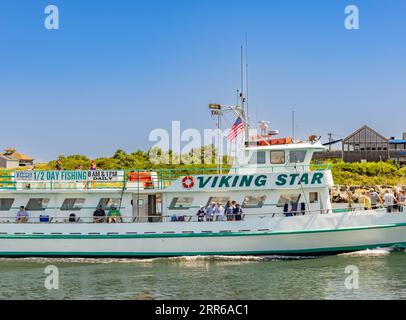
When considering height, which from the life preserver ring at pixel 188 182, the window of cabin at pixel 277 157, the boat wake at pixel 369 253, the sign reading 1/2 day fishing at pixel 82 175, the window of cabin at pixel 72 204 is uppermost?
the window of cabin at pixel 277 157

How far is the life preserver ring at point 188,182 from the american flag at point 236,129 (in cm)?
230

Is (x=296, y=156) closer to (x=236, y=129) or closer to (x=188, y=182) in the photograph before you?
(x=236, y=129)

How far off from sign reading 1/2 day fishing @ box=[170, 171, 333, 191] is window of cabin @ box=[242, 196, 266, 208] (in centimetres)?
53

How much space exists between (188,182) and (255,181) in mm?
2685

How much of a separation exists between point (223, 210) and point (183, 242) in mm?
1992

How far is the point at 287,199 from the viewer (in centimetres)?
2158

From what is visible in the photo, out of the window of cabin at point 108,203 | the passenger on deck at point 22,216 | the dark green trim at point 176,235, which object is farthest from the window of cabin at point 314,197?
the passenger on deck at point 22,216

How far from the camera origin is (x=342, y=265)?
1956cm

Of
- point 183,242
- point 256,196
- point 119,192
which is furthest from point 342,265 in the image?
point 119,192

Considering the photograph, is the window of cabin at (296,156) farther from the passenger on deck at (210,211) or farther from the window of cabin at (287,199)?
the passenger on deck at (210,211)

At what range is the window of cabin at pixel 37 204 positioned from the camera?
899 inches

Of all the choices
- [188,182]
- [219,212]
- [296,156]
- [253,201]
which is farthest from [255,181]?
[188,182]

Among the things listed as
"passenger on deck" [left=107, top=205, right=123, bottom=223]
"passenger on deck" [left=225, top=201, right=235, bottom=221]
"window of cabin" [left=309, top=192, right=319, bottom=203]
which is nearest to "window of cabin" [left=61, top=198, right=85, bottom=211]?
"passenger on deck" [left=107, top=205, right=123, bottom=223]

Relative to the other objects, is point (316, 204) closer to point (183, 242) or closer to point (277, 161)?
point (277, 161)
